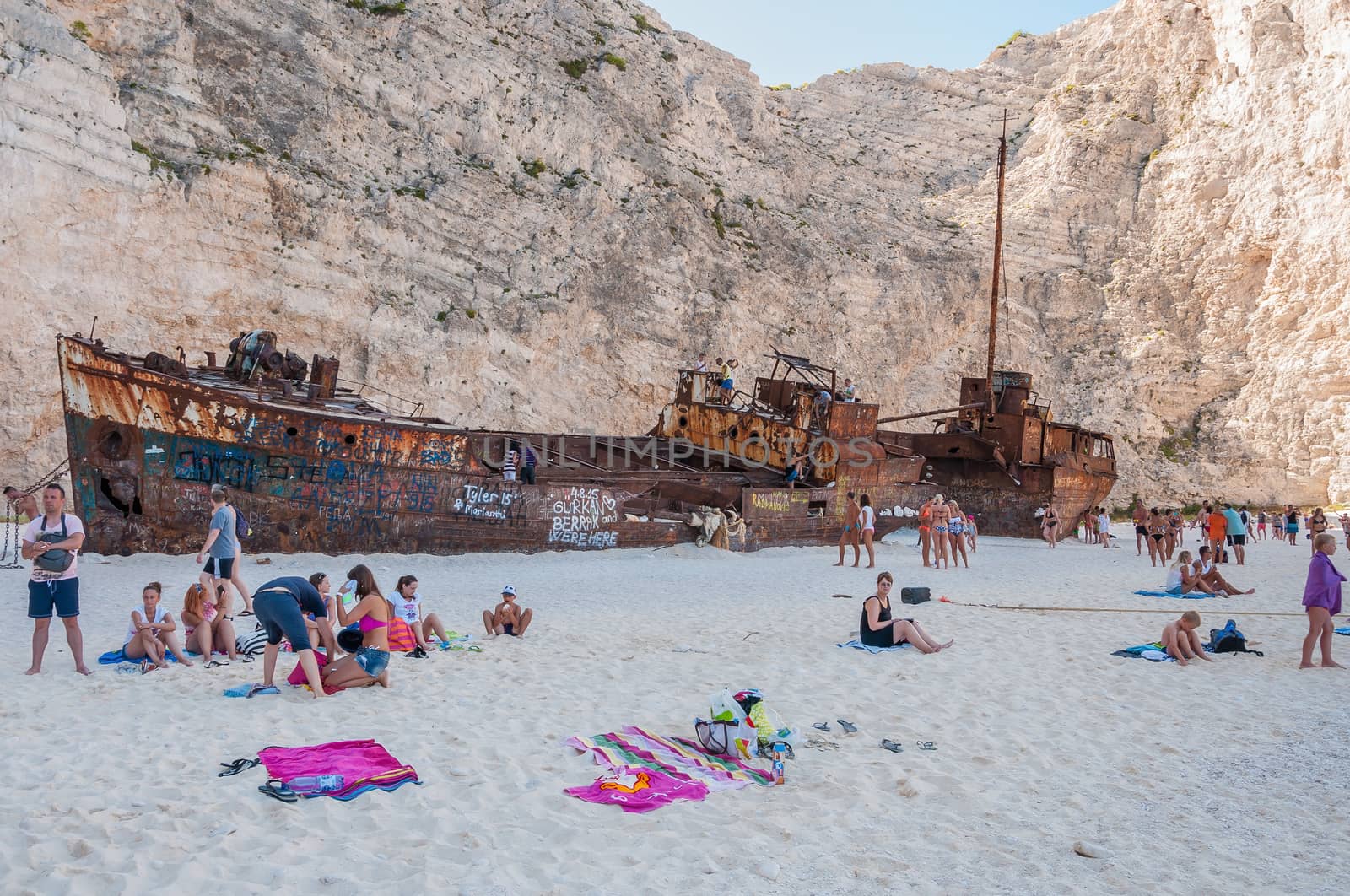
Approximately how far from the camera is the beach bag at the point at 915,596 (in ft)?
36.1

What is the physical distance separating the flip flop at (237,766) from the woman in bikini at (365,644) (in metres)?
1.57

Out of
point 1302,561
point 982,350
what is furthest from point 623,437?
point 982,350

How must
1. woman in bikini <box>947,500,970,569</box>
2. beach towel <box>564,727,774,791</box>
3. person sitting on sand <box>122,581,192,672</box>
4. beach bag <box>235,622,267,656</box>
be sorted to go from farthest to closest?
woman in bikini <box>947,500,970,569</box> < beach bag <box>235,622,267,656</box> < person sitting on sand <box>122,581,192,672</box> < beach towel <box>564,727,774,791</box>

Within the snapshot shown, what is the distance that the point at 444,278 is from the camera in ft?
88.2

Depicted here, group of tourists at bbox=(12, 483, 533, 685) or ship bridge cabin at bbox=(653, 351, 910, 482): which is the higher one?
ship bridge cabin at bbox=(653, 351, 910, 482)

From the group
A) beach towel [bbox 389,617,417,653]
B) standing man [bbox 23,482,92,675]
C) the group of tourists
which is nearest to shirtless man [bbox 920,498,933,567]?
the group of tourists

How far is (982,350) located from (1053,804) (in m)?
36.7

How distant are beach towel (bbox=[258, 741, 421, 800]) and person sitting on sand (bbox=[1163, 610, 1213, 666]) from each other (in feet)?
21.6

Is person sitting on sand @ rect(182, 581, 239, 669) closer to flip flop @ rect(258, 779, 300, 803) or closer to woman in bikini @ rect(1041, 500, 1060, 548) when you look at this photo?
flip flop @ rect(258, 779, 300, 803)

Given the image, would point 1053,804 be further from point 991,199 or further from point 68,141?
point 991,199

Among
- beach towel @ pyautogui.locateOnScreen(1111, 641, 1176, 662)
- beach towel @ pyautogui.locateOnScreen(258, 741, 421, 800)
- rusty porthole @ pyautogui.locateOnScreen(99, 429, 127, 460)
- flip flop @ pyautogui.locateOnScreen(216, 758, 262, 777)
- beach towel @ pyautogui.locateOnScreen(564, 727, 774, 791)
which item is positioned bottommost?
flip flop @ pyautogui.locateOnScreen(216, 758, 262, 777)

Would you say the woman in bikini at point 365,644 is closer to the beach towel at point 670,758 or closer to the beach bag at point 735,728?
the beach towel at point 670,758

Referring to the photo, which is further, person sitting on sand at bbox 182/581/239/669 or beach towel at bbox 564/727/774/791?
person sitting on sand at bbox 182/581/239/669

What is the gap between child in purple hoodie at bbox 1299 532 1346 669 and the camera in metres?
7.45
